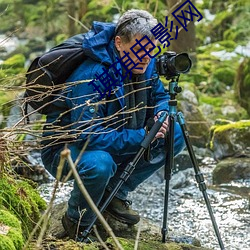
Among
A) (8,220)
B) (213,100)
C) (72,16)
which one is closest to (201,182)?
(8,220)

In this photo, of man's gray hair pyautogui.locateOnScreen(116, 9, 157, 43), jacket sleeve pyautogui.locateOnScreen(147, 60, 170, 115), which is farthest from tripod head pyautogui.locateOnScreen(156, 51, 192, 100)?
jacket sleeve pyautogui.locateOnScreen(147, 60, 170, 115)

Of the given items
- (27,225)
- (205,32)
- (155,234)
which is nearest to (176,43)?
(205,32)

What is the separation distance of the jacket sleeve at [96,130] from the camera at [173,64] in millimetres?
346

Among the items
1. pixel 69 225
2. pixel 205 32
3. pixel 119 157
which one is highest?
pixel 119 157

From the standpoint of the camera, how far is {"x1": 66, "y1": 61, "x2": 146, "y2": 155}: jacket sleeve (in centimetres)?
298

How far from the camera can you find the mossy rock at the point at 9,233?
2143mm

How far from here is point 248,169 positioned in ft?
19.4

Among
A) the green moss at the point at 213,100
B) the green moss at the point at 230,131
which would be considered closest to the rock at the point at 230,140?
the green moss at the point at 230,131

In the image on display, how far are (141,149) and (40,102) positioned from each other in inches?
24.8

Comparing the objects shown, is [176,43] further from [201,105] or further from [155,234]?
[155,234]

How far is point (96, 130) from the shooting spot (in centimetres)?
298

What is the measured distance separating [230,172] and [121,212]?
2639mm

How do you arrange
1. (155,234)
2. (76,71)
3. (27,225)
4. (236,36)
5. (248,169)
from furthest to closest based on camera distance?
(236,36) < (248,169) < (155,234) < (76,71) < (27,225)

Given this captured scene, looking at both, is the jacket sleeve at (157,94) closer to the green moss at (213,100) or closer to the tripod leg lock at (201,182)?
the tripod leg lock at (201,182)
